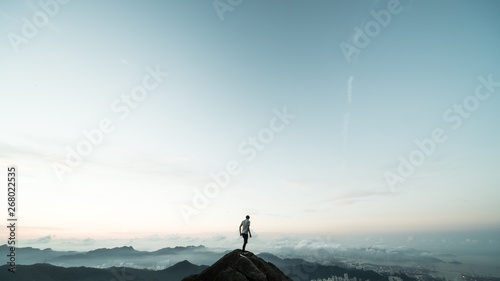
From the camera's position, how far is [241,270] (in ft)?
73.4

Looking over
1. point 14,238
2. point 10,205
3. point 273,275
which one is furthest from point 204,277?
point 14,238

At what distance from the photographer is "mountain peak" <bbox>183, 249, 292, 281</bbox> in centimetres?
2177

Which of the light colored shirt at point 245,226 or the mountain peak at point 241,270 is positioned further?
the light colored shirt at point 245,226

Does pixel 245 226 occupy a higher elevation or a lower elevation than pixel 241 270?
higher

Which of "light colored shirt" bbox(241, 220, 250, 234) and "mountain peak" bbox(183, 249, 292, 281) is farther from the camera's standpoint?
"light colored shirt" bbox(241, 220, 250, 234)

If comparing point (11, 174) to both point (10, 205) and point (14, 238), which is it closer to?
point (10, 205)

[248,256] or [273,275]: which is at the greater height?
[248,256]

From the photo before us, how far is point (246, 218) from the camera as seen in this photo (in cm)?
2459

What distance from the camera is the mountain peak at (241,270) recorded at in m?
21.8

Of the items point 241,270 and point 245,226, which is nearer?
point 241,270

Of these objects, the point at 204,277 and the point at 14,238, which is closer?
the point at 204,277

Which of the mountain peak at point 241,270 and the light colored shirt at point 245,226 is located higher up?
the light colored shirt at point 245,226

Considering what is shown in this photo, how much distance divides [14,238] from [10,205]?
32.8ft

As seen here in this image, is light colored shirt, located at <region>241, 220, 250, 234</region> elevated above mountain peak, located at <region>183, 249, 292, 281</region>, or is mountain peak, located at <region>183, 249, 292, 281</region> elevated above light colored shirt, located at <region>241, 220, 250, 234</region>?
light colored shirt, located at <region>241, 220, 250, 234</region>
